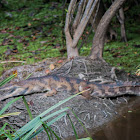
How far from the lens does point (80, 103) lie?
14.9 ft

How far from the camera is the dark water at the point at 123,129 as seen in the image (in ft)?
11.9

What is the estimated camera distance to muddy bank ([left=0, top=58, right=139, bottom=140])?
407 centimetres

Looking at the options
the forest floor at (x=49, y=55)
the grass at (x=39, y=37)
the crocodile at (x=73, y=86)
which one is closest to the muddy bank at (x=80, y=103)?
the forest floor at (x=49, y=55)

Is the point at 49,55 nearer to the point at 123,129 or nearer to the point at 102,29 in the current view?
the point at 102,29

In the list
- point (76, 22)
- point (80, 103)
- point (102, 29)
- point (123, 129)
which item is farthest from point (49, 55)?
point (123, 129)

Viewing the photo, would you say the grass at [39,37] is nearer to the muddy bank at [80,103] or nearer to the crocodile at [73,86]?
the muddy bank at [80,103]

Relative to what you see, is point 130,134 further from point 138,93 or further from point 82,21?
point 82,21

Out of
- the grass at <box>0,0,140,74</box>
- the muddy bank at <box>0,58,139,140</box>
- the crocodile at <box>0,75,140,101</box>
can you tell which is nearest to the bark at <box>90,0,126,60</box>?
the muddy bank at <box>0,58,139,140</box>

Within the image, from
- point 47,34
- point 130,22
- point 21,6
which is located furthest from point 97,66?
point 21,6

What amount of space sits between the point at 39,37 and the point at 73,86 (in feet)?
13.9

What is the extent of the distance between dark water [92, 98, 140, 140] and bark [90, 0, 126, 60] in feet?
5.99

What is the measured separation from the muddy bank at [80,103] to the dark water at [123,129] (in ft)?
0.53

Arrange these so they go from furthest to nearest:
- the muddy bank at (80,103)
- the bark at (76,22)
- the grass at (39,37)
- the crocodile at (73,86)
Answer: the grass at (39,37), the bark at (76,22), the crocodile at (73,86), the muddy bank at (80,103)

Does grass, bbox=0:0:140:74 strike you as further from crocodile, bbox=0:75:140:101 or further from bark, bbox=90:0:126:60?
crocodile, bbox=0:75:140:101
